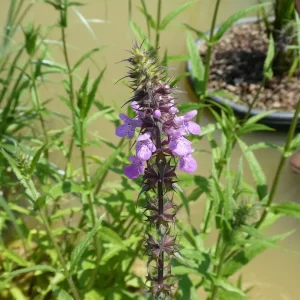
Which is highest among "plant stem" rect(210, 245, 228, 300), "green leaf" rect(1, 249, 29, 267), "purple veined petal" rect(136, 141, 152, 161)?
"purple veined petal" rect(136, 141, 152, 161)

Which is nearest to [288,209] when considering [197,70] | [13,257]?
[197,70]

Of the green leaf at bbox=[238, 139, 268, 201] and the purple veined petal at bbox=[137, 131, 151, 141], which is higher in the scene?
the purple veined petal at bbox=[137, 131, 151, 141]

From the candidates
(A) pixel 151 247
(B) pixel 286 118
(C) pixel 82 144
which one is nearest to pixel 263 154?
(B) pixel 286 118

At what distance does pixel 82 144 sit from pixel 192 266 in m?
0.50

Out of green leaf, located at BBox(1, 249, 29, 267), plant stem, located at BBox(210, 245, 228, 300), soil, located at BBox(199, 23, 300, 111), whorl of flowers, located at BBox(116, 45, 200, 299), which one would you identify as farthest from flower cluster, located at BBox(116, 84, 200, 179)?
soil, located at BBox(199, 23, 300, 111)

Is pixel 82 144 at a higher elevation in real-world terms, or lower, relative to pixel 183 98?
higher

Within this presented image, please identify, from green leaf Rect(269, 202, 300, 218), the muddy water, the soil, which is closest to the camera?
green leaf Rect(269, 202, 300, 218)

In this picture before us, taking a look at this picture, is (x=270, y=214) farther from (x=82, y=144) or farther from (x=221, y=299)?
(x=82, y=144)

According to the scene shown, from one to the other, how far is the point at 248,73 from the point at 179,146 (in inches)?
95.6

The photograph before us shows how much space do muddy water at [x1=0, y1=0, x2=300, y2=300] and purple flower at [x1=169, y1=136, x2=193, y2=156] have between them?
0.74 meters

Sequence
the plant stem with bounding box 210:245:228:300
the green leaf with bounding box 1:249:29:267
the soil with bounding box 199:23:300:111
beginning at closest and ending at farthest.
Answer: the plant stem with bounding box 210:245:228:300
the green leaf with bounding box 1:249:29:267
the soil with bounding box 199:23:300:111

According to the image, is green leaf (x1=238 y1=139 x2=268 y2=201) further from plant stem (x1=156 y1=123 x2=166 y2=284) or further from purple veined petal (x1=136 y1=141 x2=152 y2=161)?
purple veined petal (x1=136 y1=141 x2=152 y2=161)

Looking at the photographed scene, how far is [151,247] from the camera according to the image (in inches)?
41.4

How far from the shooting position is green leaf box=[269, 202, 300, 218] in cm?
146
